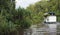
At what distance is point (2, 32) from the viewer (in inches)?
274

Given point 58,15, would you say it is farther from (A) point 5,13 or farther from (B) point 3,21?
(B) point 3,21

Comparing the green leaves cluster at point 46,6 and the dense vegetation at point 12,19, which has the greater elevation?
the green leaves cluster at point 46,6

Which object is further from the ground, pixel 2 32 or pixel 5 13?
pixel 5 13

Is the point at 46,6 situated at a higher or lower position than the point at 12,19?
higher

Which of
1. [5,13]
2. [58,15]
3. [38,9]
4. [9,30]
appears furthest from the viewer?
[38,9]

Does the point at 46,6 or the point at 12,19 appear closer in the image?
the point at 12,19

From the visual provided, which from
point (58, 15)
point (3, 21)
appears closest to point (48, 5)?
point (58, 15)

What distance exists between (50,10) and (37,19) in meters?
5.81

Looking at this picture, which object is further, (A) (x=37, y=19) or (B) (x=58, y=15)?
(B) (x=58, y=15)

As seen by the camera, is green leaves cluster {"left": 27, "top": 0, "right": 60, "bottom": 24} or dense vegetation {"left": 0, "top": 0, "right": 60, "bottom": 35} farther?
green leaves cluster {"left": 27, "top": 0, "right": 60, "bottom": 24}

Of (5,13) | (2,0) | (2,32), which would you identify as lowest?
(2,32)

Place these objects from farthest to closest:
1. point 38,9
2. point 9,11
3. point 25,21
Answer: point 38,9 < point 25,21 < point 9,11

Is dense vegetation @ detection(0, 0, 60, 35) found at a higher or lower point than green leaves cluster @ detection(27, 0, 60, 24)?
lower

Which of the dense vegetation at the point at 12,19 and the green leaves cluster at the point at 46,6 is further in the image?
the green leaves cluster at the point at 46,6
